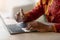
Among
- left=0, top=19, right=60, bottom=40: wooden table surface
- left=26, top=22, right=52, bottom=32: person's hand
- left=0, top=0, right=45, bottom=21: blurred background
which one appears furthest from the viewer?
left=0, top=0, right=45, bottom=21: blurred background

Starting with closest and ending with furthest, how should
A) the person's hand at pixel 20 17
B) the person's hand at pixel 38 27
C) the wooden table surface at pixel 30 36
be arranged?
the wooden table surface at pixel 30 36 < the person's hand at pixel 38 27 < the person's hand at pixel 20 17

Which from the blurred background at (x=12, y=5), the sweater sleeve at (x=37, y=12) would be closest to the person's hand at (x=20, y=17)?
the sweater sleeve at (x=37, y=12)

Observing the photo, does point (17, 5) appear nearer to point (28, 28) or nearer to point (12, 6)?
point (12, 6)

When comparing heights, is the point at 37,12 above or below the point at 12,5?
above

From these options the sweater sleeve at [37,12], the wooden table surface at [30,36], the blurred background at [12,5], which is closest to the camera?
the wooden table surface at [30,36]

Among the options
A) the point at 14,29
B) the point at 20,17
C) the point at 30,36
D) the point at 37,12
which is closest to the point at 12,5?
the point at 37,12

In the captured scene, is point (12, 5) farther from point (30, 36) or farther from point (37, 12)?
point (30, 36)

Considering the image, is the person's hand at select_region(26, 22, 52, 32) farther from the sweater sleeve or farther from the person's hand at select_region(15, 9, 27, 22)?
the sweater sleeve

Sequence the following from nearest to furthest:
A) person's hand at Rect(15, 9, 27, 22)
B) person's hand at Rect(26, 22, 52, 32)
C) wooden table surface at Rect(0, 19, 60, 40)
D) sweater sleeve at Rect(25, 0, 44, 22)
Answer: wooden table surface at Rect(0, 19, 60, 40) < person's hand at Rect(26, 22, 52, 32) < person's hand at Rect(15, 9, 27, 22) < sweater sleeve at Rect(25, 0, 44, 22)

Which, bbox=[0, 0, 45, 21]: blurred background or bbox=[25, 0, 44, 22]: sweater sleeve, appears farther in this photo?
bbox=[0, 0, 45, 21]: blurred background

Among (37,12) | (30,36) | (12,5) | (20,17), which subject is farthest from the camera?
(12,5)

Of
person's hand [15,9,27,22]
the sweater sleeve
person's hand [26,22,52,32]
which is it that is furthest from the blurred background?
person's hand [26,22,52,32]

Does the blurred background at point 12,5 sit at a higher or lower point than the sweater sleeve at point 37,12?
lower

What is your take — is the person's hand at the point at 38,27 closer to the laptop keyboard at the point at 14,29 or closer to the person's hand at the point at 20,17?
the laptop keyboard at the point at 14,29
